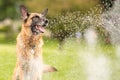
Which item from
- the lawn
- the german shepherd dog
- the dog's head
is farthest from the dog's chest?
the lawn

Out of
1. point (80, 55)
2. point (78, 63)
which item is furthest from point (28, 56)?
point (80, 55)

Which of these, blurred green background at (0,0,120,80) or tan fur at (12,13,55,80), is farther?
blurred green background at (0,0,120,80)

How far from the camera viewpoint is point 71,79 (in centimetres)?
1369

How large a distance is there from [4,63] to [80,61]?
2138 mm

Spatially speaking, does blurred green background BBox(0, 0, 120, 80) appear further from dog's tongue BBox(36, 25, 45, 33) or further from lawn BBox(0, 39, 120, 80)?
dog's tongue BBox(36, 25, 45, 33)

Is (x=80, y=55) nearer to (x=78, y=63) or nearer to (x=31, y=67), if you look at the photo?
(x=78, y=63)

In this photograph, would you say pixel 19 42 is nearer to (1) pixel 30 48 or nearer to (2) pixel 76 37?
(1) pixel 30 48

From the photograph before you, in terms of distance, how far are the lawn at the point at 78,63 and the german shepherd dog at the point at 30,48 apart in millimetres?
2452

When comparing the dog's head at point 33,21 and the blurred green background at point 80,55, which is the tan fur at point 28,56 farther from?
the blurred green background at point 80,55

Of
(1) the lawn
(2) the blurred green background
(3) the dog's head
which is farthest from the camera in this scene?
(2) the blurred green background

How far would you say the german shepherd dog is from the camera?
36.7ft

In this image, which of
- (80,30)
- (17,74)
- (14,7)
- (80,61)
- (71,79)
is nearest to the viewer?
(17,74)

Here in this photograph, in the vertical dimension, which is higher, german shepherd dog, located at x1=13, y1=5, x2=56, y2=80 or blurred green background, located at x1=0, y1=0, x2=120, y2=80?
blurred green background, located at x1=0, y1=0, x2=120, y2=80

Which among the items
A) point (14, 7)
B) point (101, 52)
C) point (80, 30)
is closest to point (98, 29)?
point (80, 30)
